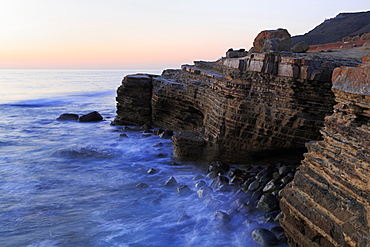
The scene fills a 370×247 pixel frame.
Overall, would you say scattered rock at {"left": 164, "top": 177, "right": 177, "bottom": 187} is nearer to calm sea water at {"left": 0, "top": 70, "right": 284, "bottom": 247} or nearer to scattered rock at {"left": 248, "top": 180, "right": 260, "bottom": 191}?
calm sea water at {"left": 0, "top": 70, "right": 284, "bottom": 247}

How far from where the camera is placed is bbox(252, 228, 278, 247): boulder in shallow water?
4.89 meters

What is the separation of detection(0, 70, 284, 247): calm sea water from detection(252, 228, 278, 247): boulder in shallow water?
0.44ft

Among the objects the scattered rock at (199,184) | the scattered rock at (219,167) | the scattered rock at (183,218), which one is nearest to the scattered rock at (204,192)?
the scattered rock at (199,184)

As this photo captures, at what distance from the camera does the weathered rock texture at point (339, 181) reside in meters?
3.43

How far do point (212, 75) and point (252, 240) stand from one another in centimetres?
678

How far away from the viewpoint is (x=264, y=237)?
16.3 ft

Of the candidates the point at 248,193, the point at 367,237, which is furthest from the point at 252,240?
the point at 367,237

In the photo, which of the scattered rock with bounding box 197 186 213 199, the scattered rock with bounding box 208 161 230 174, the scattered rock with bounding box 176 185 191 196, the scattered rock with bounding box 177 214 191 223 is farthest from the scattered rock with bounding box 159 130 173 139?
the scattered rock with bounding box 177 214 191 223

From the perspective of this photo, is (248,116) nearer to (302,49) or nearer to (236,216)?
(236,216)

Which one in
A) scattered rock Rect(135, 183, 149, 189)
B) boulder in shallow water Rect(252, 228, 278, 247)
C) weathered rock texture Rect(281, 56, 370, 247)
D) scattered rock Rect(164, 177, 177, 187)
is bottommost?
scattered rock Rect(135, 183, 149, 189)

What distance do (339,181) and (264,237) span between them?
178 centimetres

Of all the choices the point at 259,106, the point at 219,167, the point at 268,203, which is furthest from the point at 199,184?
the point at 259,106

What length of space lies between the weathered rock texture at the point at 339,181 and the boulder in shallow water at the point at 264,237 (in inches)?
15.8

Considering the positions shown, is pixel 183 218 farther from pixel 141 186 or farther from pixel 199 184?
pixel 141 186
